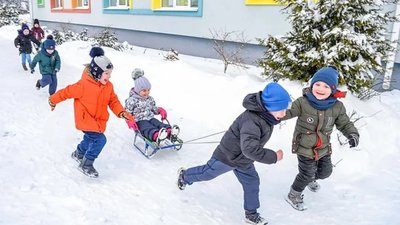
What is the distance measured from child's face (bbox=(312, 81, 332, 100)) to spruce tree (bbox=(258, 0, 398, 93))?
2083 millimetres

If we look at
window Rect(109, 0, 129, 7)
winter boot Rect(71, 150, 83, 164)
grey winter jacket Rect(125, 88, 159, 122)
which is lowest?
winter boot Rect(71, 150, 83, 164)

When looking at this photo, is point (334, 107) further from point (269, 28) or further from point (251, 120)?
point (269, 28)

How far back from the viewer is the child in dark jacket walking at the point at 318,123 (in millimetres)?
3576

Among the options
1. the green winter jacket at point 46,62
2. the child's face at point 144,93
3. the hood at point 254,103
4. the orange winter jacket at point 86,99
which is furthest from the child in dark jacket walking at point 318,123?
the green winter jacket at point 46,62

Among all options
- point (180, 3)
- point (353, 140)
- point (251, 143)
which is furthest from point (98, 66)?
point (180, 3)

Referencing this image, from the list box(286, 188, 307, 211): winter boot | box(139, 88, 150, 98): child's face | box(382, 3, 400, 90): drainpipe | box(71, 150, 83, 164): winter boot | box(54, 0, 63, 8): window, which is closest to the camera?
box(286, 188, 307, 211): winter boot

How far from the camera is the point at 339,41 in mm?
5641

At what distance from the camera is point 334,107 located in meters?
3.68

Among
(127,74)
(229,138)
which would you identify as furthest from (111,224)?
(127,74)

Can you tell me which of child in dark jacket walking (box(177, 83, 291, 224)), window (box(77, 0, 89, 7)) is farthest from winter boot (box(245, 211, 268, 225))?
window (box(77, 0, 89, 7))

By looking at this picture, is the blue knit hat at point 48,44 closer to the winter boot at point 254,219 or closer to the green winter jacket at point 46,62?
the green winter jacket at point 46,62

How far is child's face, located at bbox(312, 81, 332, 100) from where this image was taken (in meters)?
3.55

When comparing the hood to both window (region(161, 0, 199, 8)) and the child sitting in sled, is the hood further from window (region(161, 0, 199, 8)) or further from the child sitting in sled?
window (region(161, 0, 199, 8))

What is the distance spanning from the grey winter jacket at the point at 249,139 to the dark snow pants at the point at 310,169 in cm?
72
